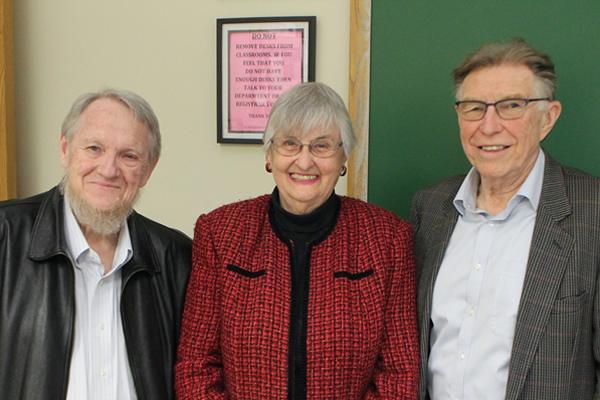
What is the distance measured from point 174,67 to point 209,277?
111 cm

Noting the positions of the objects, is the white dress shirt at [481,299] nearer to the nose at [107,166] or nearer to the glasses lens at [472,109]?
the glasses lens at [472,109]

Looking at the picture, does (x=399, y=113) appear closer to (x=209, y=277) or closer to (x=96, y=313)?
(x=209, y=277)

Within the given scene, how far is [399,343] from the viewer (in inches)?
63.5

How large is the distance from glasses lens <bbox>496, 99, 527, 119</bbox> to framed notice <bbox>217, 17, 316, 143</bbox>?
0.86m

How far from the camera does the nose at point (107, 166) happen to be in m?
1.61

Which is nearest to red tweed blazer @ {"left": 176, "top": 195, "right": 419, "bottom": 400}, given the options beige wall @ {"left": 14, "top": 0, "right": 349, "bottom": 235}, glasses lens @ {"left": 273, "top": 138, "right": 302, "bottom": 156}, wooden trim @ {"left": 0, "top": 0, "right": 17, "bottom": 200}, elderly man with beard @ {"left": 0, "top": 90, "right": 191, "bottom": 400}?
elderly man with beard @ {"left": 0, "top": 90, "right": 191, "bottom": 400}

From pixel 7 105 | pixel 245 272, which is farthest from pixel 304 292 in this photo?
pixel 7 105

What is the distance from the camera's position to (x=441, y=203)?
1780 mm

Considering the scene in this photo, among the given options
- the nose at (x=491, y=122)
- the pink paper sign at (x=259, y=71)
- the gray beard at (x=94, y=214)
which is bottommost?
the gray beard at (x=94, y=214)

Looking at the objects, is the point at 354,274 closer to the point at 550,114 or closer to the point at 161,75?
the point at 550,114

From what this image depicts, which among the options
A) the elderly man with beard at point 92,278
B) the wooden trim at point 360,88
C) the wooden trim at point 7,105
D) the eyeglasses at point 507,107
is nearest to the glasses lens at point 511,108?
the eyeglasses at point 507,107

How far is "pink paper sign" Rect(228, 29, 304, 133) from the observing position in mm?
2217

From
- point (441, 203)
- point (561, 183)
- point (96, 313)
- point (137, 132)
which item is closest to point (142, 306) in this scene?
point (96, 313)

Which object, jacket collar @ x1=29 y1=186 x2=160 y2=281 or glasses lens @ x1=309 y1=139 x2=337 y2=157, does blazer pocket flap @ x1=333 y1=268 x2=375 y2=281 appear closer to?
glasses lens @ x1=309 y1=139 x2=337 y2=157
